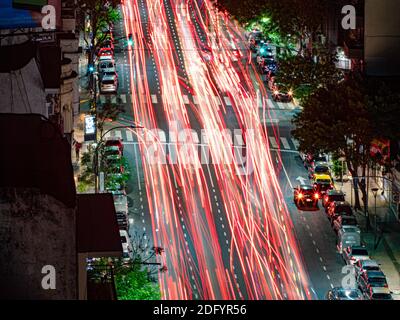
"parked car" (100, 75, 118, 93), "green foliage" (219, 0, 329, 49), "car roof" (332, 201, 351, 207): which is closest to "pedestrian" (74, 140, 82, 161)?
"car roof" (332, 201, 351, 207)

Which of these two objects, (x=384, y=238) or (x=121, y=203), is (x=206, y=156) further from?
(x=384, y=238)

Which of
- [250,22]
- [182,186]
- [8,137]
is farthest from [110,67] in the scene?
[8,137]

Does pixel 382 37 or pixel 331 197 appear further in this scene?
pixel 382 37

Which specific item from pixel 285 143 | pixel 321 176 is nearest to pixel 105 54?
pixel 285 143

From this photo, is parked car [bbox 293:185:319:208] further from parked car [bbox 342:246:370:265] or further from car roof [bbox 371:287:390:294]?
car roof [bbox 371:287:390:294]

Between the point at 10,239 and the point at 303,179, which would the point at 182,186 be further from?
the point at 10,239
